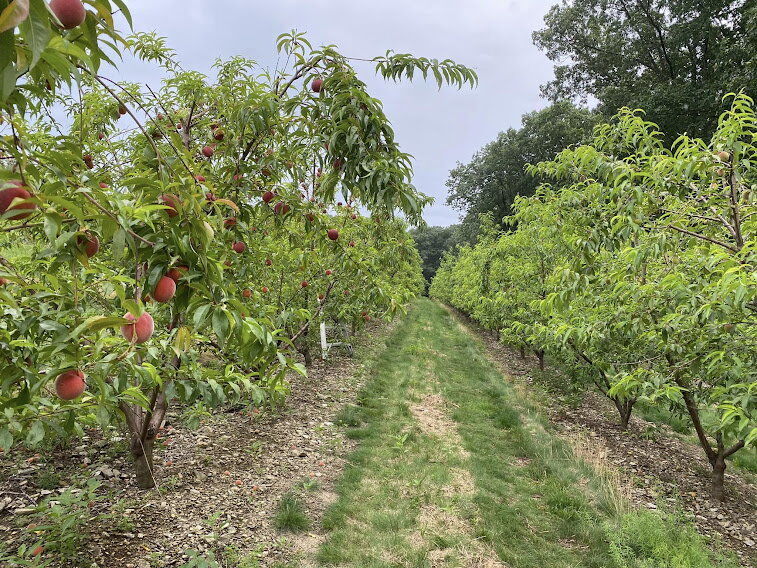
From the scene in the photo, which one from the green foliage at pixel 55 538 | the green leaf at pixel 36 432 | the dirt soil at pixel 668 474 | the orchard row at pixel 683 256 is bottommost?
the dirt soil at pixel 668 474

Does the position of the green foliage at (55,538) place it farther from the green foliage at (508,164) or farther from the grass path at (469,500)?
the green foliage at (508,164)

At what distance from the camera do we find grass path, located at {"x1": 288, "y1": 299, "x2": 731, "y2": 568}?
135 inches

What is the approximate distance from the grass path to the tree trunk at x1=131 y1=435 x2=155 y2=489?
1.55 m

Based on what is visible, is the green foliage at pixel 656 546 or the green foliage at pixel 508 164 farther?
the green foliage at pixel 508 164

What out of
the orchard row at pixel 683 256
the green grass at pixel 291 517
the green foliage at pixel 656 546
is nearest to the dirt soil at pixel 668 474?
the green foliage at pixel 656 546

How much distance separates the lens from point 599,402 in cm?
848

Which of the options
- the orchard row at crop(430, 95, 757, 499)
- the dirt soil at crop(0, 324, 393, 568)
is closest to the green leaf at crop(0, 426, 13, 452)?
the dirt soil at crop(0, 324, 393, 568)

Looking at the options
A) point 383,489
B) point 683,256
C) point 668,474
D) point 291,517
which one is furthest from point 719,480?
point 291,517

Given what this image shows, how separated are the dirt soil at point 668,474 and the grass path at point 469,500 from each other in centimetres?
56

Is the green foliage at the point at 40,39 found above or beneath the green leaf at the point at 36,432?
above

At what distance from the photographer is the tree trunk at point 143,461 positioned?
11.5 ft

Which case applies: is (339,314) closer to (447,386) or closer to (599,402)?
(447,386)

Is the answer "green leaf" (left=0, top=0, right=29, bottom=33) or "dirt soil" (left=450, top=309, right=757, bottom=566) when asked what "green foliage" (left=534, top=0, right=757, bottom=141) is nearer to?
"dirt soil" (left=450, top=309, right=757, bottom=566)

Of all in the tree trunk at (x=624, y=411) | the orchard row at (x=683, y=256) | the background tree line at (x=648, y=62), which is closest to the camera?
the orchard row at (x=683, y=256)
